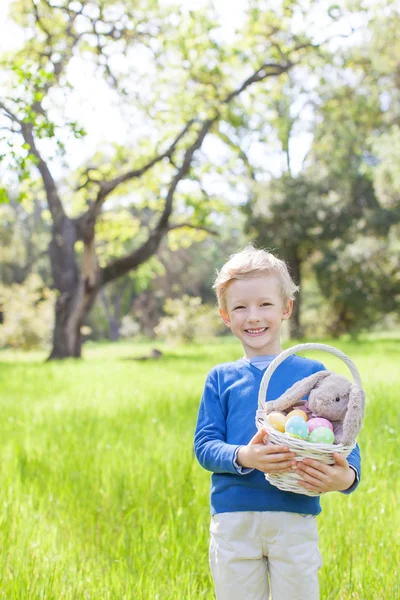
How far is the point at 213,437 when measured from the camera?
199cm

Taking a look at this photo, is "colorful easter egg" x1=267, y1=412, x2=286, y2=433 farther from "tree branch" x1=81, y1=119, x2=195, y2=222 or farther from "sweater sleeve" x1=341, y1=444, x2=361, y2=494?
"tree branch" x1=81, y1=119, x2=195, y2=222

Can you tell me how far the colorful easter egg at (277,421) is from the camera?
1.78 m

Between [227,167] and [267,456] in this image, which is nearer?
[267,456]

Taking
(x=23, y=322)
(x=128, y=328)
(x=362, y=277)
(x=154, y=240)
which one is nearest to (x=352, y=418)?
(x=154, y=240)

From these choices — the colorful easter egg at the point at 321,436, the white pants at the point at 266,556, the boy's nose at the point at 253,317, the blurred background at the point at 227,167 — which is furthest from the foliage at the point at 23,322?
the colorful easter egg at the point at 321,436

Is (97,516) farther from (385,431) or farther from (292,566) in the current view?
(385,431)

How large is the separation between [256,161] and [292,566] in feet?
74.2

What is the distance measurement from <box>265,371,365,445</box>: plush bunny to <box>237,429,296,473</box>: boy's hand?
132 millimetres

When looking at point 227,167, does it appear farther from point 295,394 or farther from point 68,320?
point 295,394

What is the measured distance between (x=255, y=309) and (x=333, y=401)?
0.42m

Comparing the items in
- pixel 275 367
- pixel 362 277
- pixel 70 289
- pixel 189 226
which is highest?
pixel 189 226

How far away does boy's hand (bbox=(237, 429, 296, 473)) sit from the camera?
5.46 ft

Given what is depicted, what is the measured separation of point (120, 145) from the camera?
15469 mm

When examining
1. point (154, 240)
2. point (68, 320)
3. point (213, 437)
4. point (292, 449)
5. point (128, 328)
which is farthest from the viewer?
point (128, 328)
